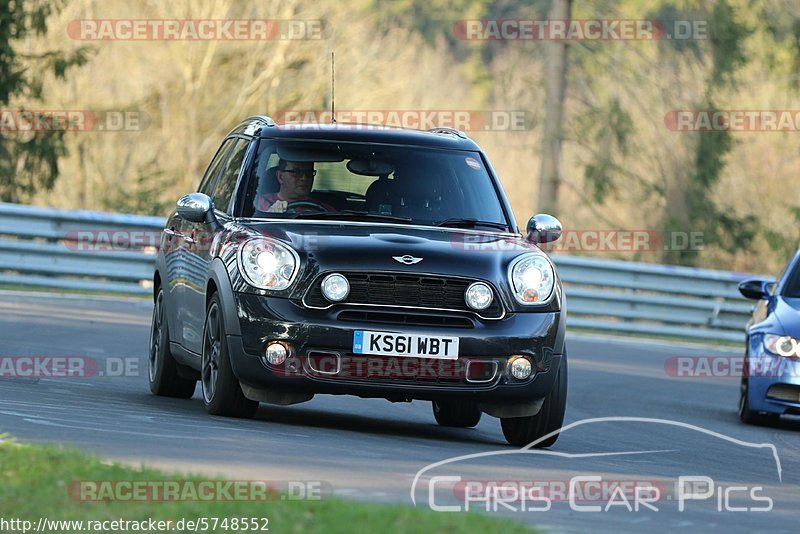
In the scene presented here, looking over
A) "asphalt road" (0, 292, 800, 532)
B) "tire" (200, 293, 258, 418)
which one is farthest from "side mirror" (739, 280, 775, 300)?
"tire" (200, 293, 258, 418)

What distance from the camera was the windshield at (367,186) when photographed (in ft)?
34.9

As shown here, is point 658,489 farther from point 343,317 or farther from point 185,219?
point 185,219

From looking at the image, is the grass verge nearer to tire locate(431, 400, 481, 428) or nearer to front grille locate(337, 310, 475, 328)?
front grille locate(337, 310, 475, 328)

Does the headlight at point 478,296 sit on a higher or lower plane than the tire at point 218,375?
higher

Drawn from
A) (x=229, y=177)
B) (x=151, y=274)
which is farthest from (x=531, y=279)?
(x=151, y=274)

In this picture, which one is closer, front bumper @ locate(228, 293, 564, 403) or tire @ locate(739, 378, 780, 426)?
front bumper @ locate(228, 293, 564, 403)

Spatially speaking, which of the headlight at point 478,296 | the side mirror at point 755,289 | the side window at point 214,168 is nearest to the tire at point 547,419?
the headlight at point 478,296

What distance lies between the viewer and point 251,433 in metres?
9.24

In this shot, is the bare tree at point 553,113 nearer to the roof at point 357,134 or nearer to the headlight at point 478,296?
the roof at point 357,134

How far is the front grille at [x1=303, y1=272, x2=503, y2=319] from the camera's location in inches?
382

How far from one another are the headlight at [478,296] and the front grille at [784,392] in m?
4.87

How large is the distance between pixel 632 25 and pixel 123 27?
11.0 m

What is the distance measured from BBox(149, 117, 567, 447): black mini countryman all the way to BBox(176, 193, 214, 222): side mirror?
12 mm

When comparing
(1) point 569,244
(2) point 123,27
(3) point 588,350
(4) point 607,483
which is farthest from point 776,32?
(4) point 607,483
